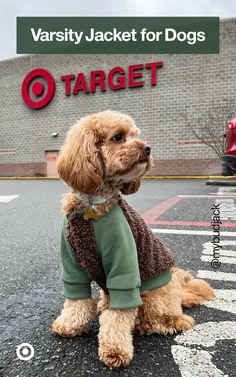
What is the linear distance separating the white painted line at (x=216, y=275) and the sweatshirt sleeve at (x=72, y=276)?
1.12 metres

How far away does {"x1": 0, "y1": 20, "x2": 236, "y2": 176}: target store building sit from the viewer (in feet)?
48.5

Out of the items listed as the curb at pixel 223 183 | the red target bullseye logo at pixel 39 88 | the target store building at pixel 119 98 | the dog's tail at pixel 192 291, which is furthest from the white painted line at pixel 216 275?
the red target bullseye logo at pixel 39 88

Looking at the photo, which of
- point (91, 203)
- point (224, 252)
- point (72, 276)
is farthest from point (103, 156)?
point (224, 252)

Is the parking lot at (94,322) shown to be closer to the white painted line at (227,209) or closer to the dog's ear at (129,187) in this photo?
the white painted line at (227,209)

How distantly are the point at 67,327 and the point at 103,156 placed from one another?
930mm

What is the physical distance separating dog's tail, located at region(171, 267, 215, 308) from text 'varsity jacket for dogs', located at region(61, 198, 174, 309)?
1.03 ft

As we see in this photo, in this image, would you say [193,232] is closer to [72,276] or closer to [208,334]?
[208,334]

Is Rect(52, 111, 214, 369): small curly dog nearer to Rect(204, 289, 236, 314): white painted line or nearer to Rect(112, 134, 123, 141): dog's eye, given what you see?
Rect(112, 134, 123, 141): dog's eye

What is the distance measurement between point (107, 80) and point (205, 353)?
16456 millimetres

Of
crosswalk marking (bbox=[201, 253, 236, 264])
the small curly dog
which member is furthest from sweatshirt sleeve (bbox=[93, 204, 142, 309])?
crosswalk marking (bbox=[201, 253, 236, 264])

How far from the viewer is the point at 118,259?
5.58ft

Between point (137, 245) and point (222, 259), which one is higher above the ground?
point (137, 245)

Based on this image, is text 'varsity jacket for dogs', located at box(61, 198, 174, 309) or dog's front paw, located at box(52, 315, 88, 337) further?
dog's front paw, located at box(52, 315, 88, 337)

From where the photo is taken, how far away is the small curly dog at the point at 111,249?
1722 mm
